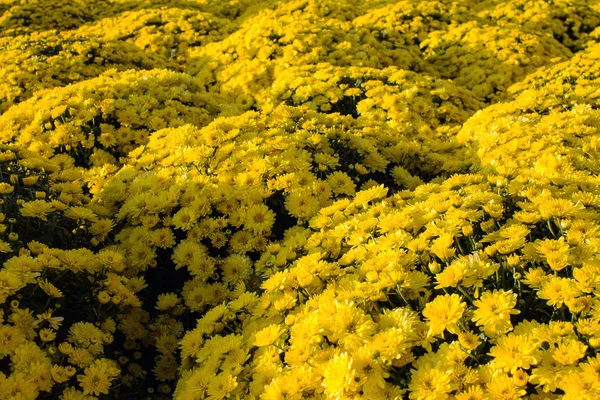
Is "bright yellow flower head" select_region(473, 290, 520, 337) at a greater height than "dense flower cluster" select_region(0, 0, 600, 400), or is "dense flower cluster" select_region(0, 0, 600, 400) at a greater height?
"bright yellow flower head" select_region(473, 290, 520, 337)

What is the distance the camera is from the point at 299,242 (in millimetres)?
3387

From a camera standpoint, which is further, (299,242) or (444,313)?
(299,242)

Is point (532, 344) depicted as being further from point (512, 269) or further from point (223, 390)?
point (223, 390)

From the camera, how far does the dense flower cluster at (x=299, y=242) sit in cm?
221

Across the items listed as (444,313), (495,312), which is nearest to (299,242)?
(444,313)

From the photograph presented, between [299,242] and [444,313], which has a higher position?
[444,313]

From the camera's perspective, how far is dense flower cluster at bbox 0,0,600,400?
7.24ft

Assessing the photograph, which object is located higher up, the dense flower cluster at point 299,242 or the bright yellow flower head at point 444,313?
the bright yellow flower head at point 444,313

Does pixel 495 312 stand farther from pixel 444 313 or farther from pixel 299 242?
pixel 299 242

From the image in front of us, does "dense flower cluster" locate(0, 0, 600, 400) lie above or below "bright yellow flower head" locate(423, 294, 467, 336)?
below

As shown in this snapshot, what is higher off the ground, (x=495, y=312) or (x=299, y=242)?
(x=495, y=312)

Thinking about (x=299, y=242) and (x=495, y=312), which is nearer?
(x=495, y=312)

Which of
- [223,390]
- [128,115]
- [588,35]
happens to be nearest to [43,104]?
[128,115]

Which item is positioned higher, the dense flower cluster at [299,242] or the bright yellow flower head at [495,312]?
the bright yellow flower head at [495,312]
